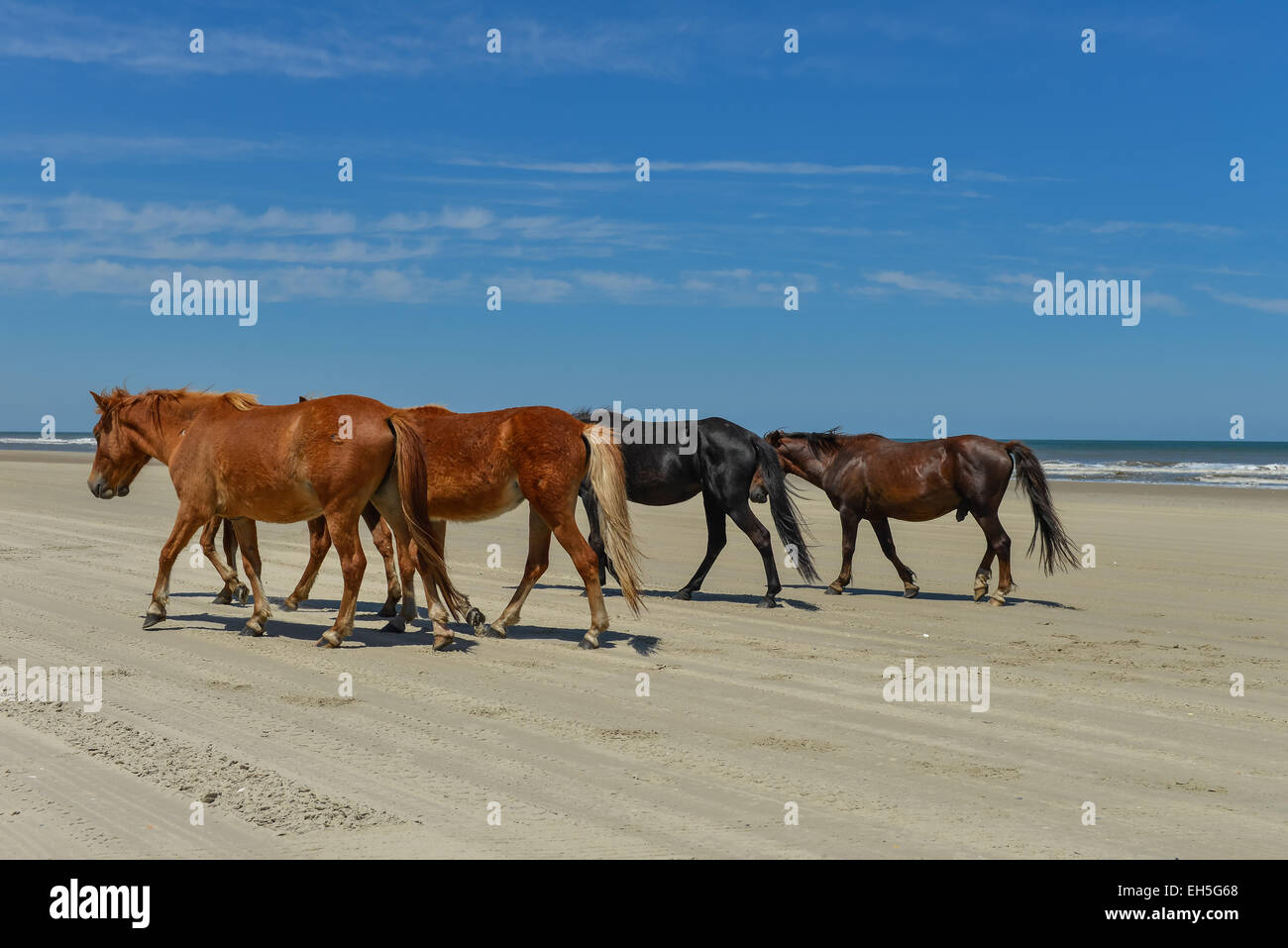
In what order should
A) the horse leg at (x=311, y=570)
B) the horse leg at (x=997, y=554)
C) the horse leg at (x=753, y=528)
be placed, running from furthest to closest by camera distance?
the horse leg at (x=753, y=528) < the horse leg at (x=997, y=554) < the horse leg at (x=311, y=570)

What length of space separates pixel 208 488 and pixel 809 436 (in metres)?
7.90

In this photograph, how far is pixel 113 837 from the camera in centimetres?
441

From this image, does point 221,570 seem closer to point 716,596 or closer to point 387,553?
point 387,553

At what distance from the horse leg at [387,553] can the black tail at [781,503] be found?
4.47m

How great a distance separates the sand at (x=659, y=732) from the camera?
457cm

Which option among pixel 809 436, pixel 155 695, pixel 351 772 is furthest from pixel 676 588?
pixel 351 772

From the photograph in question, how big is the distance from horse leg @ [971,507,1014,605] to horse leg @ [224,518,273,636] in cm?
765

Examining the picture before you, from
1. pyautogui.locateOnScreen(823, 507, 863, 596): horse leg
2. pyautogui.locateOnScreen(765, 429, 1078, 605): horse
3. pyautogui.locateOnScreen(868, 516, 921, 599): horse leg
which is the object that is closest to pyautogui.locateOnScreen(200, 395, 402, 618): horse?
pyautogui.locateOnScreen(823, 507, 863, 596): horse leg

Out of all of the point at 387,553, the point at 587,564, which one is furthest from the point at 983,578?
the point at 387,553

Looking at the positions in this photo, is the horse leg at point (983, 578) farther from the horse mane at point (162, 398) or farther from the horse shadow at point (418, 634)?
the horse mane at point (162, 398)

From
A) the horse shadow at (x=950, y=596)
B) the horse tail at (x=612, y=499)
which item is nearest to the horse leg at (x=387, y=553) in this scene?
the horse tail at (x=612, y=499)

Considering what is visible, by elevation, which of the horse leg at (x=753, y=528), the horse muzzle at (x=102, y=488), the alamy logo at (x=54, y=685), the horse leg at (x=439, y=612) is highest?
the horse muzzle at (x=102, y=488)

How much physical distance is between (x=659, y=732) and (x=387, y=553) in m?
5.11

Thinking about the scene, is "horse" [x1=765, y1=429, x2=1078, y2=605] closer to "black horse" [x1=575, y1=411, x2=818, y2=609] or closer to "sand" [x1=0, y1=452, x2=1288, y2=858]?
"sand" [x1=0, y1=452, x2=1288, y2=858]
